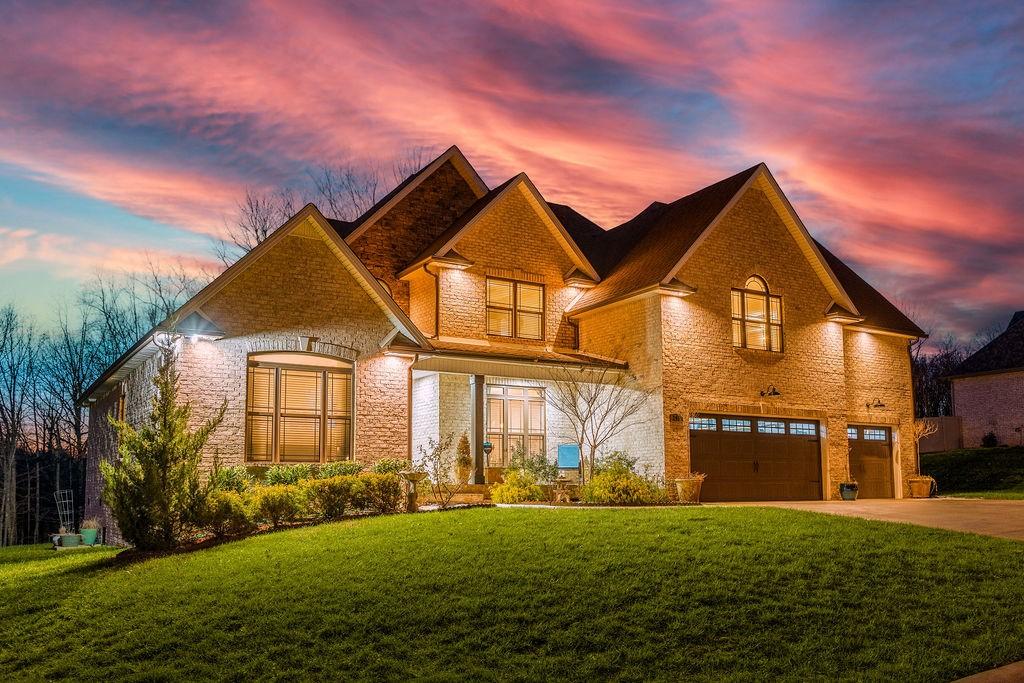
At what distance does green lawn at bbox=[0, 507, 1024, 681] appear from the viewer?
9.84 meters

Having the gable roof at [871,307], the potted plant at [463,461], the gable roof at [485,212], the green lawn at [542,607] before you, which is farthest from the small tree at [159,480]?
the gable roof at [871,307]

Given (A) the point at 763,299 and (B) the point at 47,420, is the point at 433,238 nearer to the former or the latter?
(A) the point at 763,299

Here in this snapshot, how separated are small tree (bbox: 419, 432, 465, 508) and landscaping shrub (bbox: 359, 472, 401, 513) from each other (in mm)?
2242

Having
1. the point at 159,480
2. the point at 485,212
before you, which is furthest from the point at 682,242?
the point at 159,480

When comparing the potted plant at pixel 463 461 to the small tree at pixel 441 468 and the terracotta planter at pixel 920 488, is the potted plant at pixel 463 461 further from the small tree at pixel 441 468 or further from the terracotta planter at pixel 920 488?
the terracotta planter at pixel 920 488

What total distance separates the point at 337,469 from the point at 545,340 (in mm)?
8471

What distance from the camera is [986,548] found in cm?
1400

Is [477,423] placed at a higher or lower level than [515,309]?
lower

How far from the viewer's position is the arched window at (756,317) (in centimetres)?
2533

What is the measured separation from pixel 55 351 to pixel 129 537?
34.7 metres

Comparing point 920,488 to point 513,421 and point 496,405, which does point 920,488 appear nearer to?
point 513,421

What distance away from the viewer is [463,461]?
23.1 meters

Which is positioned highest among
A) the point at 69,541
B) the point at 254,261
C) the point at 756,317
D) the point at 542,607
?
the point at 254,261

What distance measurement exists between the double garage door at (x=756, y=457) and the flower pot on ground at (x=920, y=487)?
1892 mm
